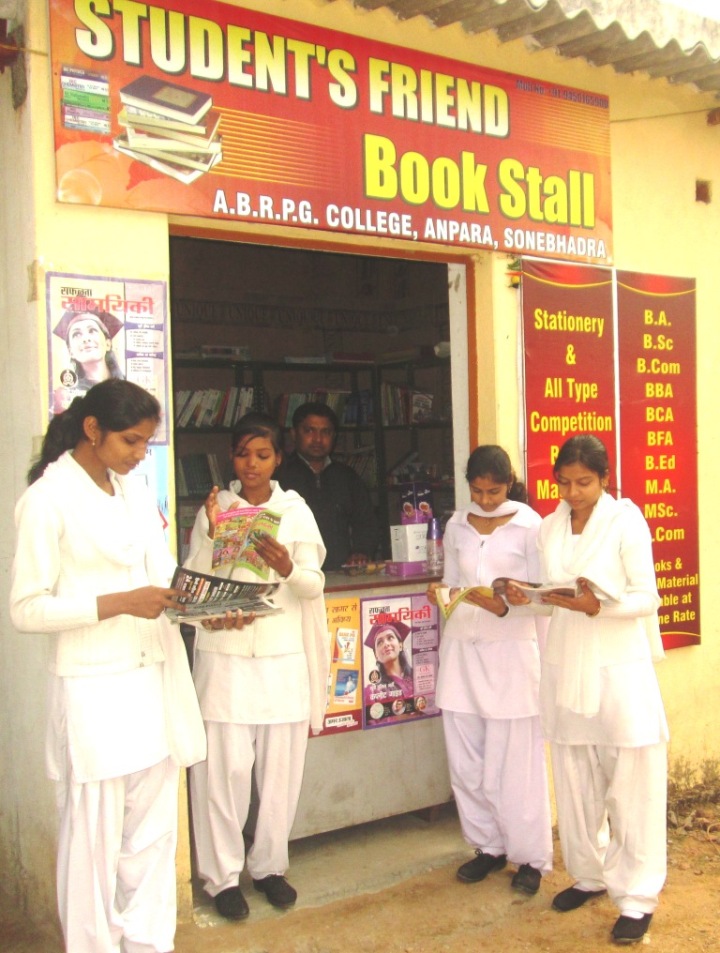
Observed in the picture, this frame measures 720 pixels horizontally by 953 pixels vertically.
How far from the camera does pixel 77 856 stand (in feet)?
9.37

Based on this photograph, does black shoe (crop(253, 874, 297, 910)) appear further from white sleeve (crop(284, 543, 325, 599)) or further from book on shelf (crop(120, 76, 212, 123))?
book on shelf (crop(120, 76, 212, 123))

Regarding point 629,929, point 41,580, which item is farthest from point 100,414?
point 629,929

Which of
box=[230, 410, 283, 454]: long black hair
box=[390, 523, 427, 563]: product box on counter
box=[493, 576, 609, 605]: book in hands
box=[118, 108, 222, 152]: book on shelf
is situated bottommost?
box=[493, 576, 609, 605]: book in hands

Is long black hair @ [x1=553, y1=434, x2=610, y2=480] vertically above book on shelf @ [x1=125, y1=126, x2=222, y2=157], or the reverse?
book on shelf @ [x1=125, y1=126, x2=222, y2=157]

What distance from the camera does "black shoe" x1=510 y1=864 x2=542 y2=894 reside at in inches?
155

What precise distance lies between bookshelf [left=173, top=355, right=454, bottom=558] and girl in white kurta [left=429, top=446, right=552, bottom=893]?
2.62 metres

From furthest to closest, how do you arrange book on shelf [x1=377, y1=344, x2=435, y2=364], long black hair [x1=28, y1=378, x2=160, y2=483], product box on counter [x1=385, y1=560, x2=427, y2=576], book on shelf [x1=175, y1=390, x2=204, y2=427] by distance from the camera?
book on shelf [x1=377, y1=344, x2=435, y2=364] → book on shelf [x1=175, y1=390, x2=204, y2=427] → product box on counter [x1=385, y1=560, x2=427, y2=576] → long black hair [x1=28, y1=378, x2=160, y2=483]

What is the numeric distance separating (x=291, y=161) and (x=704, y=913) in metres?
3.25

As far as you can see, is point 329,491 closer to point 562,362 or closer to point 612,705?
point 562,362

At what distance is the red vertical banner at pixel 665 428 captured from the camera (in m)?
4.96

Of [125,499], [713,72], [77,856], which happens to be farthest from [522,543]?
[713,72]

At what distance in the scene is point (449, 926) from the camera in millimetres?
3742

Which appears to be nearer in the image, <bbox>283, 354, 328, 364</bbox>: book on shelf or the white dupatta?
the white dupatta

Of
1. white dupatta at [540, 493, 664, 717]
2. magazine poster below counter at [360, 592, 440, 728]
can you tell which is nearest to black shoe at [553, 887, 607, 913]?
Answer: white dupatta at [540, 493, 664, 717]
